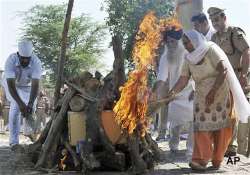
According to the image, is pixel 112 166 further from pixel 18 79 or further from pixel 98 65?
pixel 98 65

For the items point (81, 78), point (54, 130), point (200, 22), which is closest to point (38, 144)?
point (54, 130)

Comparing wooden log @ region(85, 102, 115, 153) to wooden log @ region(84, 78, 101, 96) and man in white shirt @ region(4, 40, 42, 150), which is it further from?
man in white shirt @ region(4, 40, 42, 150)

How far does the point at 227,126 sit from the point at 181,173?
3.30 feet

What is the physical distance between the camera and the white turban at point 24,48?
963cm

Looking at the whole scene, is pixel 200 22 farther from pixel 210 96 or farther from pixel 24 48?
pixel 24 48

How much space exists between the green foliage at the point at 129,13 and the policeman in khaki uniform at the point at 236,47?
42.0ft

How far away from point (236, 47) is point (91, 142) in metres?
3.05

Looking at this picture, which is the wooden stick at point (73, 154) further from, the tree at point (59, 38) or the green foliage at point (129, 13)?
the tree at point (59, 38)

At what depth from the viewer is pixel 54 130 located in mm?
7738

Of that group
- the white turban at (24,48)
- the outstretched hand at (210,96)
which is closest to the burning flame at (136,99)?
the outstretched hand at (210,96)

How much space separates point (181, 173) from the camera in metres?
7.13

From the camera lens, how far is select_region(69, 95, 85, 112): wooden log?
7.70m

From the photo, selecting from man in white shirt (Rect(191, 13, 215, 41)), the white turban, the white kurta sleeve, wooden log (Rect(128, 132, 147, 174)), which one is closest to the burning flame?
wooden log (Rect(128, 132, 147, 174))

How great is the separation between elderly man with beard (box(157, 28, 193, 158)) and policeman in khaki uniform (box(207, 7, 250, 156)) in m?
0.76
